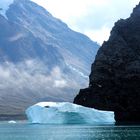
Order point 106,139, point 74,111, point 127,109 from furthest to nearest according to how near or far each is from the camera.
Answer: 1. point 127,109
2. point 74,111
3. point 106,139

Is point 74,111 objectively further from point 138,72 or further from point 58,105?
point 138,72

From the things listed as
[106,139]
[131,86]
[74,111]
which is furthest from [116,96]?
[106,139]

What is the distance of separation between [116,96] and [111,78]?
302 inches

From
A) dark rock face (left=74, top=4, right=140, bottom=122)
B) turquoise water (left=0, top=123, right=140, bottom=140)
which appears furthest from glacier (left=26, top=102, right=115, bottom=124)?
turquoise water (left=0, top=123, right=140, bottom=140)

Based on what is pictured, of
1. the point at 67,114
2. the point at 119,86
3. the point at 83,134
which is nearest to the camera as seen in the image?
the point at 83,134

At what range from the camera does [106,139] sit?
10788cm

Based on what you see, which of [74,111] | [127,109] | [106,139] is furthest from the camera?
[127,109]

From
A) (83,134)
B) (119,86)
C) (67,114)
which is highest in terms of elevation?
(119,86)

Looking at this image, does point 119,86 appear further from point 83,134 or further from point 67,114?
point 83,134

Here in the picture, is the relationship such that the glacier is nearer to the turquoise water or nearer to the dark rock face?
the dark rock face

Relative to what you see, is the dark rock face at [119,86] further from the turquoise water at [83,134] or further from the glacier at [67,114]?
the turquoise water at [83,134]

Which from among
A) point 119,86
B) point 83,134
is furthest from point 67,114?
point 83,134

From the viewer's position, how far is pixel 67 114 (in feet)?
593

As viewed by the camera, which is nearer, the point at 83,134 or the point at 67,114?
the point at 83,134
